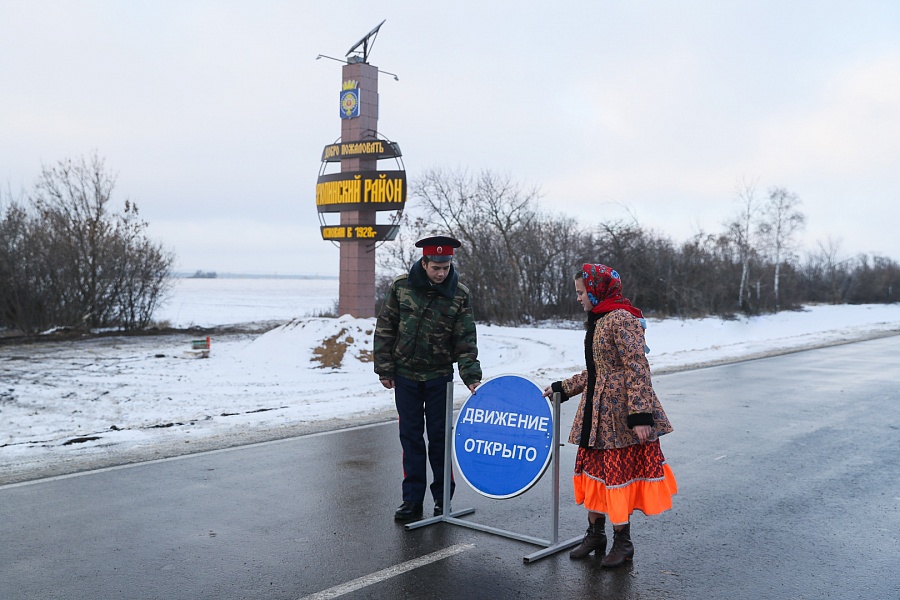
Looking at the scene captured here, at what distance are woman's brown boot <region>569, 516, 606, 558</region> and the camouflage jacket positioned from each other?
1356 mm

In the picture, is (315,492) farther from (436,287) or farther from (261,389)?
(261,389)

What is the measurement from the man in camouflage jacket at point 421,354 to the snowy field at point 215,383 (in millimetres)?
3480

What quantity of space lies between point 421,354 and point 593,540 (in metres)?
1.79

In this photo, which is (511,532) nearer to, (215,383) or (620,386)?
(620,386)

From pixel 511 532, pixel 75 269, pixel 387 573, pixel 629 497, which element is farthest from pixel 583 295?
pixel 75 269

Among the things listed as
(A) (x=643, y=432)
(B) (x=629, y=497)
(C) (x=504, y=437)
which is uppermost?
(A) (x=643, y=432)

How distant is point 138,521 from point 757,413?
837 centimetres

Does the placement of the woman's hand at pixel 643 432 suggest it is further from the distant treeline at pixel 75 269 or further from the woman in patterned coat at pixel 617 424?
the distant treeline at pixel 75 269

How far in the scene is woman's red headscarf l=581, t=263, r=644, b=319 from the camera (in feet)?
16.1

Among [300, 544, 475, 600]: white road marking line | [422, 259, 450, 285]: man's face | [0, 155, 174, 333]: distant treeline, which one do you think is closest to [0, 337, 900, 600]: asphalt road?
[300, 544, 475, 600]: white road marking line

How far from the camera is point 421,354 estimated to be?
575 centimetres

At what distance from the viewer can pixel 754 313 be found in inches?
1599

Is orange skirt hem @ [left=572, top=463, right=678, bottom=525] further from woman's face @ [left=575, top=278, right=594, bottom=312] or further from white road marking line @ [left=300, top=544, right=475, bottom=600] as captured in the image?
woman's face @ [left=575, top=278, right=594, bottom=312]

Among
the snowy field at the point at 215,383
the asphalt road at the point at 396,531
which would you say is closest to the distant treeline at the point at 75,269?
the snowy field at the point at 215,383
